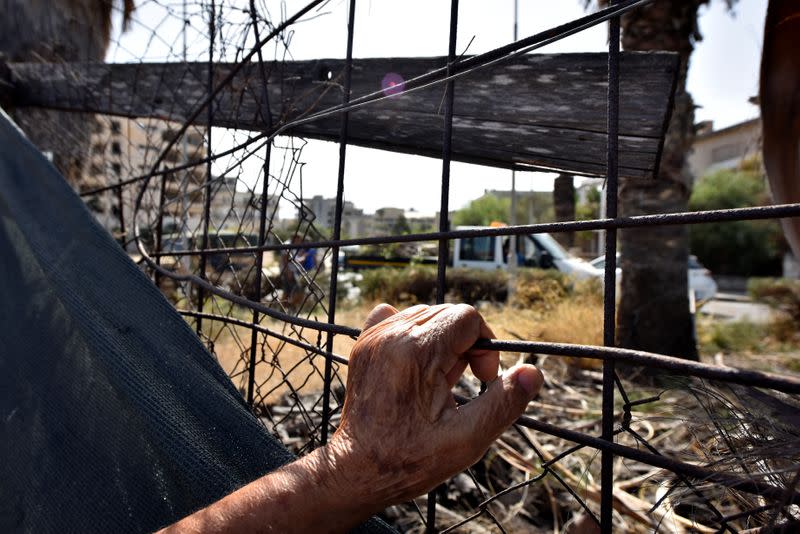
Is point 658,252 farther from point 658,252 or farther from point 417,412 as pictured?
point 417,412

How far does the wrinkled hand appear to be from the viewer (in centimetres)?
78

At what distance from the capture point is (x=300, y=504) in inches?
30.7

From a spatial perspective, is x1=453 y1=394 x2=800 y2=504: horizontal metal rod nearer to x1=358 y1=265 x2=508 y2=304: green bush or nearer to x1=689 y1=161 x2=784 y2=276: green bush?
x1=358 y1=265 x2=508 y2=304: green bush

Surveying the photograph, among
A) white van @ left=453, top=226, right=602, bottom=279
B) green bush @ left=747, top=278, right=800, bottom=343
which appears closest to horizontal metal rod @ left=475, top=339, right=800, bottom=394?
green bush @ left=747, top=278, right=800, bottom=343

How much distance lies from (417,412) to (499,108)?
858mm

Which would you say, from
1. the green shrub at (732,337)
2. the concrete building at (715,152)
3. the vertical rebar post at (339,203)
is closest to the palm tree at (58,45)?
the vertical rebar post at (339,203)

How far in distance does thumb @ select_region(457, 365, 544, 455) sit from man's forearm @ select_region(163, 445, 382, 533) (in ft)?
0.55

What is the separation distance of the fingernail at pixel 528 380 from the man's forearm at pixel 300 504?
0.26 metres

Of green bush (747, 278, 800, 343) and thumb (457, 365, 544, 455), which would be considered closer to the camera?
thumb (457, 365, 544, 455)

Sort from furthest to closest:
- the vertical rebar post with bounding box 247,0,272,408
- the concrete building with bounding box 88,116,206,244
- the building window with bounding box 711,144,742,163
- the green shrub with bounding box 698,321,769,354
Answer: the building window with bounding box 711,144,742,163, the green shrub with bounding box 698,321,769,354, the concrete building with bounding box 88,116,206,244, the vertical rebar post with bounding box 247,0,272,408

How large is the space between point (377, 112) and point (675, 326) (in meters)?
5.08

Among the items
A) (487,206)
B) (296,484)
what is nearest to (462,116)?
(296,484)

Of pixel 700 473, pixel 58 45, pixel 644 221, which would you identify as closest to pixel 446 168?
pixel 644 221

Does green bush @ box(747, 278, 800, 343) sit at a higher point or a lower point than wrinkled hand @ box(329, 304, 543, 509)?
lower
